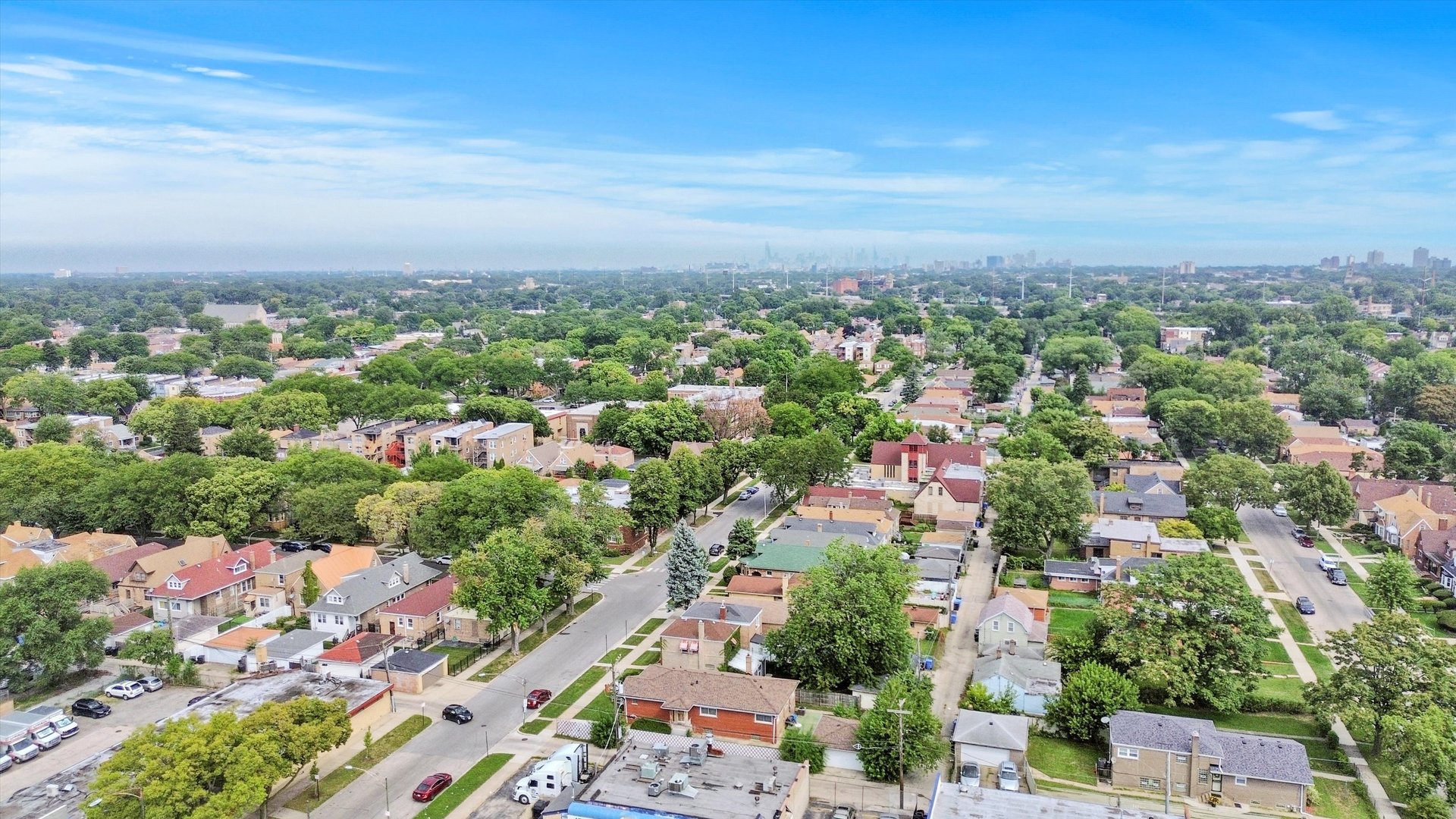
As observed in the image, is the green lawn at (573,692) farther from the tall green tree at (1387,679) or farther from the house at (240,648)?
the tall green tree at (1387,679)

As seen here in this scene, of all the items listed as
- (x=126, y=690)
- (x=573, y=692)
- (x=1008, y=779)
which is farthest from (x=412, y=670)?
(x=1008, y=779)

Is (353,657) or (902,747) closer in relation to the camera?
(902,747)

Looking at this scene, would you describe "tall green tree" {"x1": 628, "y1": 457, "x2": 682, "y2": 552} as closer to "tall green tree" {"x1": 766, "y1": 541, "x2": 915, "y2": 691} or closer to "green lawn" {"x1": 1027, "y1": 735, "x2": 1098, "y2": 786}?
"tall green tree" {"x1": 766, "y1": 541, "x2": 915, "y2": 691}

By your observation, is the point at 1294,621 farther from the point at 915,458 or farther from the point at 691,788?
the point at 691,788

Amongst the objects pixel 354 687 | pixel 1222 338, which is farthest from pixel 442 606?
pixel 1222 338

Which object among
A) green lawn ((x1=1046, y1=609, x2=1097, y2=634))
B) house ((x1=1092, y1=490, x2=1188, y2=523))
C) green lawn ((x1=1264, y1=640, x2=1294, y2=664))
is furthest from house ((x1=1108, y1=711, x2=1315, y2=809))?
house ((x1=1092, y1=490, x2=1188, y2=523))
